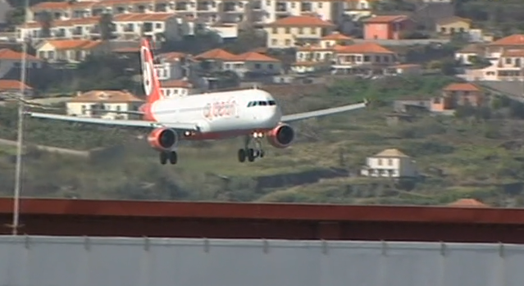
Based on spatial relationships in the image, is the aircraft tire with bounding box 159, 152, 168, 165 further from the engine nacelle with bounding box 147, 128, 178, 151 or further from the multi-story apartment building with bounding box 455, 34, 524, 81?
the multi-story apartment building with bounding box 455, 34, 524, 81

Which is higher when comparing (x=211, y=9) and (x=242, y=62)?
(x=211, y=9)

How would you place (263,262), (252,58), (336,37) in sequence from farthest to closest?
(252,58) < (336,37) < (263,262)

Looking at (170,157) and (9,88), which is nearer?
(170,157)

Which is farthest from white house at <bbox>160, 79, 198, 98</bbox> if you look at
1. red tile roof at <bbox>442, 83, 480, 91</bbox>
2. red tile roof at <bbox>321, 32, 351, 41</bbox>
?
red tile roof at <bbox>442, 83, 480, 91</bbox>

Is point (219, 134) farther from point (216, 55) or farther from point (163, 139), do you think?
point (216, 55)

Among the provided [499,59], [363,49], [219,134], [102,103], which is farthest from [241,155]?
[499,59]

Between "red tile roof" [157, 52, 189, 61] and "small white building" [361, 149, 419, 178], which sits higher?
"red tile roof" [157, 52, 189, 61]

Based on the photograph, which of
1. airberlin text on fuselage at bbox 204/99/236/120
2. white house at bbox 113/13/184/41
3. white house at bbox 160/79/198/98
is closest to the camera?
airberlin text on fuselage at bbox 204/99/236/120
